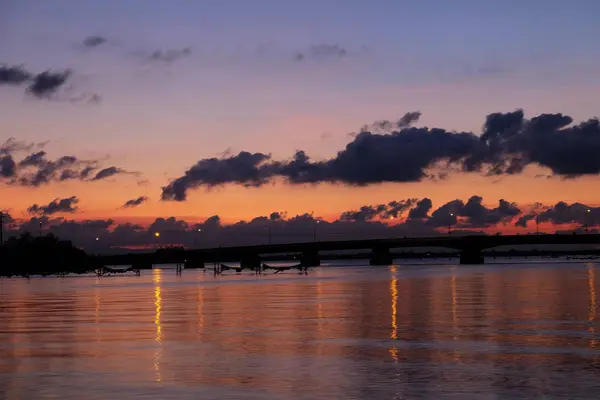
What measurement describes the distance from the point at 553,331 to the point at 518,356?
12.2 metres

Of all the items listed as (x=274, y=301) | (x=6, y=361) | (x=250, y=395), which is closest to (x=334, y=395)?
(x=250, y=395)

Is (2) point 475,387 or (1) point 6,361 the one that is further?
(1) point 6,361

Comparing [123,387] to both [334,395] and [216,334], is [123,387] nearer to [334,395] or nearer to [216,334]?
[334,395]

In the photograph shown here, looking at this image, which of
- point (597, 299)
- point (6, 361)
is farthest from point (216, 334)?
point (597, 299)

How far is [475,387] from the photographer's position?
31.3 meters

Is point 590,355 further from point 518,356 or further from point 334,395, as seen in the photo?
point 334,395

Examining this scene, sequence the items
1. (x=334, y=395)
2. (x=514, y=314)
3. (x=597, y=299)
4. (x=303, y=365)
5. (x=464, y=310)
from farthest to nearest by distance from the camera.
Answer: (x=597, y=299), (x=464, y=310), (x=514, y=314), (x=303, y=365), (x=334, y=395)

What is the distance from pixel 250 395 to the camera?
30.4 meters

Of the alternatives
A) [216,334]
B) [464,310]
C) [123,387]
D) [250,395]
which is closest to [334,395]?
[250,395]

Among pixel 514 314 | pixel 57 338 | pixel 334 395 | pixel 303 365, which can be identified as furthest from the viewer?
pixel 514 314

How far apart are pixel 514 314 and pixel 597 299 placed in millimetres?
21742

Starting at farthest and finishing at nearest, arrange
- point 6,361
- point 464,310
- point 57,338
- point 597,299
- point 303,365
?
1. point 597,299
2. point 464,310
3. point 57,338
4. point 6,361
5. point 303,365

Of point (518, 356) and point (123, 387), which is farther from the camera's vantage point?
point (518, 356)

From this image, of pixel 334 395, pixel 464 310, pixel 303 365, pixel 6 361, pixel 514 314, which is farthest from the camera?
pixel 464 310
